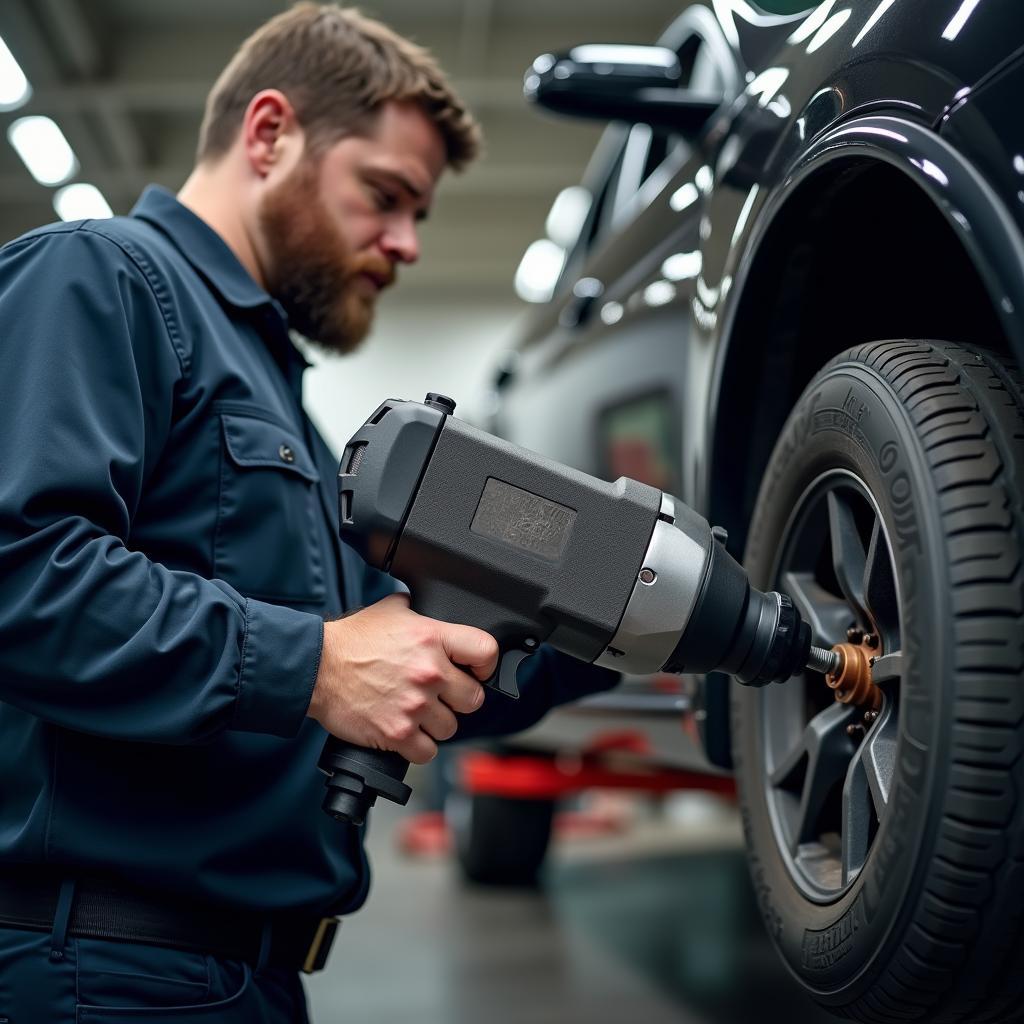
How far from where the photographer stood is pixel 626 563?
2.91 feet

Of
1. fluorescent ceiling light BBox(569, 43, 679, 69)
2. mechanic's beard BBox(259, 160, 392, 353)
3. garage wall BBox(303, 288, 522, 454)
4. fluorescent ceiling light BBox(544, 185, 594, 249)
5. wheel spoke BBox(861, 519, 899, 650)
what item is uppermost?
fluorescent ceiling light BBox(544, 185, 594, 249)

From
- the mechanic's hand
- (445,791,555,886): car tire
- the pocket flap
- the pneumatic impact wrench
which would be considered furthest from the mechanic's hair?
(445,791,555,886): car tire

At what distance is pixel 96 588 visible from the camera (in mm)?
852

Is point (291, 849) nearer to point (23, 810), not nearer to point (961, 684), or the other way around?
point (23, 810)

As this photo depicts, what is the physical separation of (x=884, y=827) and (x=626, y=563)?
0.26 meters

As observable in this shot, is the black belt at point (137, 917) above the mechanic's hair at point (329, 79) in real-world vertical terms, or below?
below

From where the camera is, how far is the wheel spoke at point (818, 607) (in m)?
0.99

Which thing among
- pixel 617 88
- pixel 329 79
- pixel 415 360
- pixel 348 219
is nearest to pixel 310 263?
pixel 348 219

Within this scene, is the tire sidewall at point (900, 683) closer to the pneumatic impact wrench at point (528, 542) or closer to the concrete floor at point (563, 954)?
the pneumatic impact wrench at point (528, 542)

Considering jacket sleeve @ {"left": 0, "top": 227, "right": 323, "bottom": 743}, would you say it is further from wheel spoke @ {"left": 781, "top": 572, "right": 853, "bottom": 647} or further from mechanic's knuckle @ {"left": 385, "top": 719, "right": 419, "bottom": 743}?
wheel spoke @ {"left": 781, "top": 572, "right": 853, "bottom": 647}

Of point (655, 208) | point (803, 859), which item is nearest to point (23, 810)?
point (803, 859)

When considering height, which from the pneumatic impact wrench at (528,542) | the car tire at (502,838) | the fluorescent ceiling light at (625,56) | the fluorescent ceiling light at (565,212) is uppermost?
the fluorescent ceiling light at (565,212)

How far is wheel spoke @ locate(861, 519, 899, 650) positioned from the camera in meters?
0.88

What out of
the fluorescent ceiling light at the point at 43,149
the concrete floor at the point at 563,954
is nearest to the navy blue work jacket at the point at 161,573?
the concrete floor at the point at 563,954
